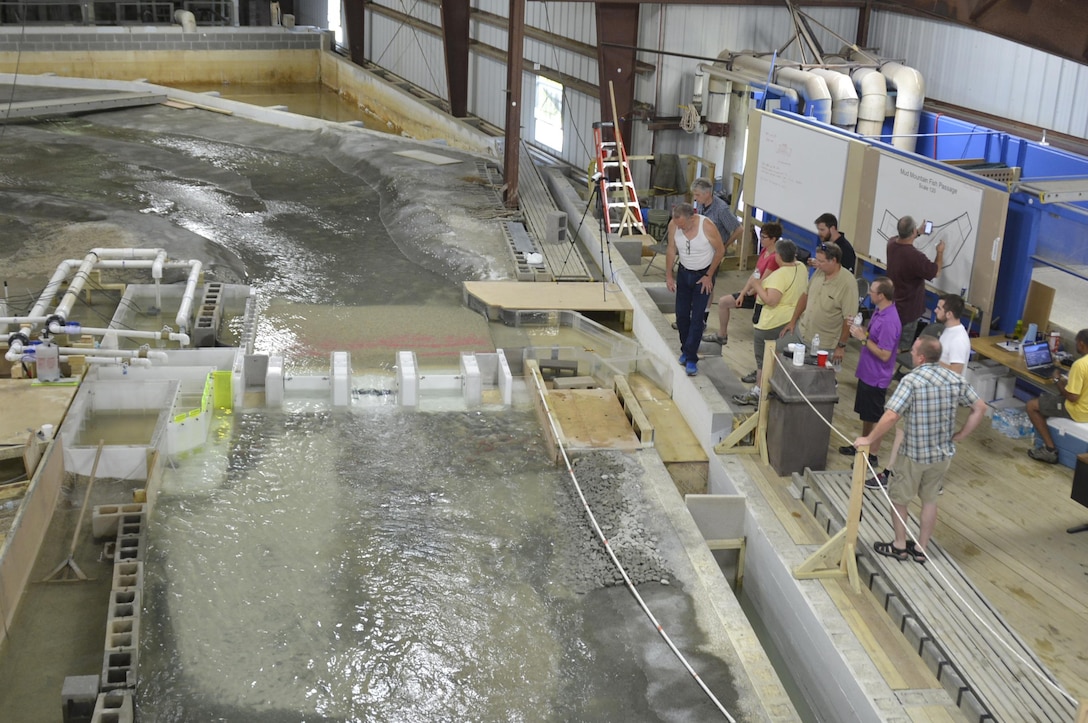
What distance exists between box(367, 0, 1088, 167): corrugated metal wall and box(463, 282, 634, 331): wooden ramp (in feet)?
17.3

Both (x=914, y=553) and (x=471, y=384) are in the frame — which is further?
(x=471, y=384)

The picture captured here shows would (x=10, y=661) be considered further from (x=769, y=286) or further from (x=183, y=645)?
(x=769, y=286)

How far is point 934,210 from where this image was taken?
1051cm

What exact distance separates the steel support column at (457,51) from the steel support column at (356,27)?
8094 millimetres

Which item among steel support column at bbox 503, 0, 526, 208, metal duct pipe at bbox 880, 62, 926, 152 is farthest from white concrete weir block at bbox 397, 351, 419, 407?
metal duct pipe at bbox 880, 62, 926, 152

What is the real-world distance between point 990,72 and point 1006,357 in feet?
24.3

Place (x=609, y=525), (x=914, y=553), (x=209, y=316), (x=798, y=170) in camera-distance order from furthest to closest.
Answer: (x=798, y=170), (x=209, y=316), (x=609, y=525), (x=914, y=553)

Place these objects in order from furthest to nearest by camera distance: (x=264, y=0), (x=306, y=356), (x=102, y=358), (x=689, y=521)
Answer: (x=264, y=0) → (x=306, y=356) → (x=102, y=358) → (x=689, y=521)

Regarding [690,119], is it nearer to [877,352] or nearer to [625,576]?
[877,352]

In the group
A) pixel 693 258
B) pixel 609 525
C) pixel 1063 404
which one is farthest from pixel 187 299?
pixel 1063 404

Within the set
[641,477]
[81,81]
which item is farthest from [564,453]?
[81,81]

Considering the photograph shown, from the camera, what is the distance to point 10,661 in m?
6.80

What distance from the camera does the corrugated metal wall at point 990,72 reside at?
14.1m

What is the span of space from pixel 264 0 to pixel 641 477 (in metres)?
30.3
